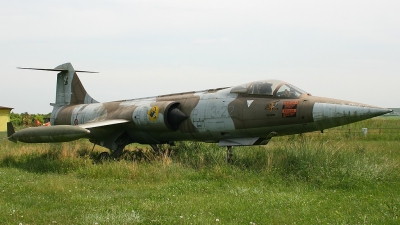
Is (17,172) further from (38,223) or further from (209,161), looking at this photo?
(38,223)

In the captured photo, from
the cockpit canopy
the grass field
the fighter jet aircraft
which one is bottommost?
the grass field

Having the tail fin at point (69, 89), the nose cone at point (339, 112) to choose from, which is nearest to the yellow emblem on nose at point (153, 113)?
the nose cone at point (339, 112)

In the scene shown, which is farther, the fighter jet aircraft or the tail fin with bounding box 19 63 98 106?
the tail fin with bounding box 19 63 98 106

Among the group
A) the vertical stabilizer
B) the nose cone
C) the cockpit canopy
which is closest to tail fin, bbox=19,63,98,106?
the vertical stabilizer

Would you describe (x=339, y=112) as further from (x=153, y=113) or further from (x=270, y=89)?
(x=153, y=113)

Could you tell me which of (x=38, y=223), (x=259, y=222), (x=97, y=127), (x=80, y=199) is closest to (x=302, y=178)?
(x=259, y=222)

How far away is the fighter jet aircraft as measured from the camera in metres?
10.3

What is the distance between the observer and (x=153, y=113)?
13258 millimetres

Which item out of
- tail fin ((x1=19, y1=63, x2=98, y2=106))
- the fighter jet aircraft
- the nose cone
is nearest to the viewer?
the nose cone

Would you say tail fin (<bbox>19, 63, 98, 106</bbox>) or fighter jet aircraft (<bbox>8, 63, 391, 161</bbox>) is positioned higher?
tail fin (<bbox>19, 63, 98, 106</bbox>)

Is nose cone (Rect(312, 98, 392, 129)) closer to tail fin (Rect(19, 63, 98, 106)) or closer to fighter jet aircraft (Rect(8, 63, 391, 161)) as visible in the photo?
fighter jet aircraft (Rect(8, 63, 391, 161))

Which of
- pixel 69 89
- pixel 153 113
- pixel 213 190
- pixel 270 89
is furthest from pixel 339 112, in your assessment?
pixel 69 89

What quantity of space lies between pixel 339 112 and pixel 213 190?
3666mm

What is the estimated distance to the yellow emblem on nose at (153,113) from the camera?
1316 centimetres
